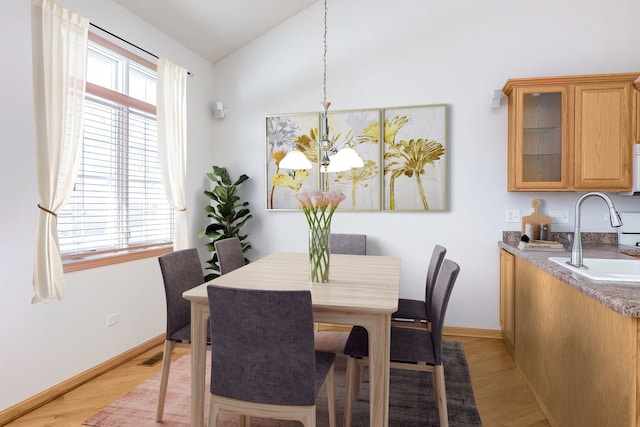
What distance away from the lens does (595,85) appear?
290 centimetres

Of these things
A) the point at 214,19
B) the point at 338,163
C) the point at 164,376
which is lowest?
the point at 164,376

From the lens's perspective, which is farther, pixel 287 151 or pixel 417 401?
pixel 287 151

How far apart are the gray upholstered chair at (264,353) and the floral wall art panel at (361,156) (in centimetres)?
239

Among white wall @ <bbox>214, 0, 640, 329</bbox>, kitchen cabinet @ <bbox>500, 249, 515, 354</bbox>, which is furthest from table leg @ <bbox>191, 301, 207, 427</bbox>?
kitchen cabinet @ <bbox>500, 249, 515, 354</bbox>

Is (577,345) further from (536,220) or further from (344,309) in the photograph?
(536,220)

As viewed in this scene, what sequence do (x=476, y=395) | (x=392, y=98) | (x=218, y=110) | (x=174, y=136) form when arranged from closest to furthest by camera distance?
(x=476, y=395) < (x=174, y=136) < (x=392, y=98) < (x=218, y=110)

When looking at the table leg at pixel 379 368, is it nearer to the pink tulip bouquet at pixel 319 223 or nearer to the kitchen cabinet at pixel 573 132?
the pink tulip bouquet at pixel 319 223

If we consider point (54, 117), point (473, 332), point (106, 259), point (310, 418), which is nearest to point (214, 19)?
point (54, 117)

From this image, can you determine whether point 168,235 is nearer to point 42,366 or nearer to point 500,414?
point 42,366

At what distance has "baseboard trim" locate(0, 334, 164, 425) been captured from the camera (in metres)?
2.11

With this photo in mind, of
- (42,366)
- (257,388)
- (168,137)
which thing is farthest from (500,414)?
(168,137)

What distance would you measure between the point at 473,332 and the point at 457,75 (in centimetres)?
238

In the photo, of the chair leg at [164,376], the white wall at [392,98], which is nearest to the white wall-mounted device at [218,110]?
the white wall at [392,98]

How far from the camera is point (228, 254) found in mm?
2717
